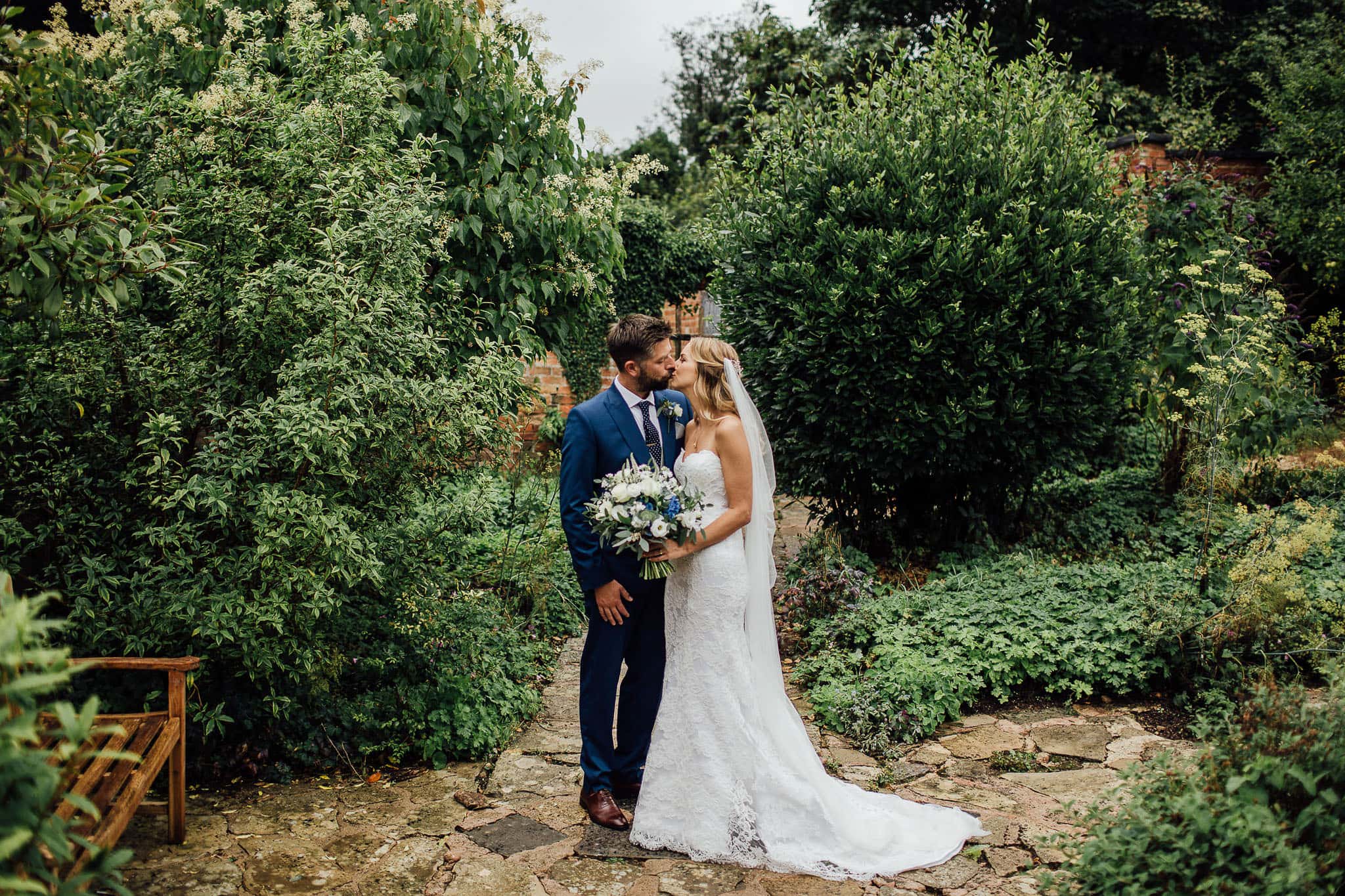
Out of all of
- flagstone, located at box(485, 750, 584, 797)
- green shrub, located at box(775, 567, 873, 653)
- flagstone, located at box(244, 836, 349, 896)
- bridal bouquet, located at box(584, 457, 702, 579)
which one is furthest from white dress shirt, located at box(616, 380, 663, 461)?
green shrub, located at box(775, 567, 873, 653)

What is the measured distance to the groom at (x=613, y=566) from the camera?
3.80 metres

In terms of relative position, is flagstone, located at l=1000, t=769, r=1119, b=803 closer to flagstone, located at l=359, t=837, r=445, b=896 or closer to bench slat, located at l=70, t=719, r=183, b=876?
flagstone, located at l=359, t=837, r=445, b=896

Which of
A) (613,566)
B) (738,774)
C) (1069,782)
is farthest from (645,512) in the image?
(1069,782)

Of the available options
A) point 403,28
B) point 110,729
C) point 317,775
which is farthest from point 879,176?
point 110,729

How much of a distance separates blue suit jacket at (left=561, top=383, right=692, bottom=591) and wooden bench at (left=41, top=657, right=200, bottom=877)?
1.49m

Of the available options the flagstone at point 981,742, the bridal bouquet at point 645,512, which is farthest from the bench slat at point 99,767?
the flagstone at point 981,742

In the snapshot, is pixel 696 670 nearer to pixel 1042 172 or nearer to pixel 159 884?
pixel 159 884

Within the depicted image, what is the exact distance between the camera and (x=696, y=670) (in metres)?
3.75

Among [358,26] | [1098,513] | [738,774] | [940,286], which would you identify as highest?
[358,26]

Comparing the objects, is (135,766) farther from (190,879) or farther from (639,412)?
(639,412)

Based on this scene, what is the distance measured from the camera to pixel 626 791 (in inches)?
160

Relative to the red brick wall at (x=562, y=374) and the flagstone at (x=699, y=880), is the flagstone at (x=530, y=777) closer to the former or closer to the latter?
the flagstone at (x=699, y=880)

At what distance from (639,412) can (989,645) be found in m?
2.51

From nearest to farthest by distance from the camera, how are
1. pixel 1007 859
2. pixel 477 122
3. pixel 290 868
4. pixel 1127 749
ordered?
pixel 290 868
pixel 1007 859
pixel 1127 749
pixel 477 122
